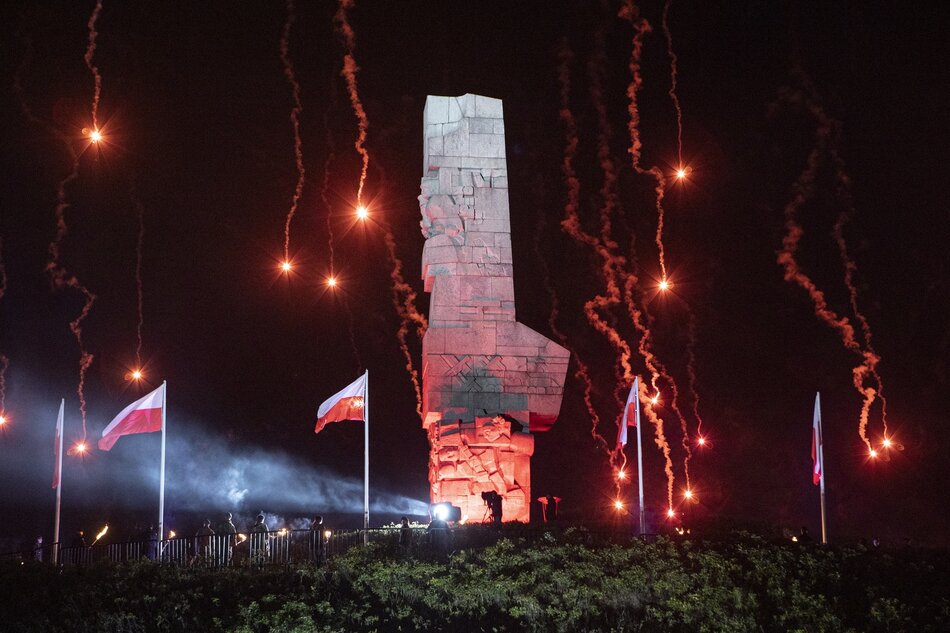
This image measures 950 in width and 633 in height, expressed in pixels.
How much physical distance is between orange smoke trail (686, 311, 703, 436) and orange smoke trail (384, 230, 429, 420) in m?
9.25

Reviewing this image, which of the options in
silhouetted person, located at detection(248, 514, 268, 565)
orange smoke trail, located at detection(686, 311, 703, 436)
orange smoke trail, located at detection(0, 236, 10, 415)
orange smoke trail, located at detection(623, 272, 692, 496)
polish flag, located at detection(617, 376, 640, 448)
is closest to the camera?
silhouetted person, located at detection(248, 514, 268, 565)

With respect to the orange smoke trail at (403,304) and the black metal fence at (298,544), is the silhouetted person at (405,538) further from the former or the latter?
the orange smoke trail at (403,304)

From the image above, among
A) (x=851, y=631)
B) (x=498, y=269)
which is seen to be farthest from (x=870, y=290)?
(x=851, y=631)

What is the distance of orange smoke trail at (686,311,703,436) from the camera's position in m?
34.8

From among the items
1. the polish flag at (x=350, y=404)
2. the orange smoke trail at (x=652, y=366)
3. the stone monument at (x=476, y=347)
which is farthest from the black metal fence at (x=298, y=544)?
the orange smoke trail at (x=652, y=366)

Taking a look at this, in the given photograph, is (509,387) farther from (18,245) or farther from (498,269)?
(18,245)

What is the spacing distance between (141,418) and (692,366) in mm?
20446

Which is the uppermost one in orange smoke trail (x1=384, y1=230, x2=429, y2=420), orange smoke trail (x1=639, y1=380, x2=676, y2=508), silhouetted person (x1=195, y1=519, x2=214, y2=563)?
orange smoke trail (x1=384, y1=230, x2=429, y2=420)

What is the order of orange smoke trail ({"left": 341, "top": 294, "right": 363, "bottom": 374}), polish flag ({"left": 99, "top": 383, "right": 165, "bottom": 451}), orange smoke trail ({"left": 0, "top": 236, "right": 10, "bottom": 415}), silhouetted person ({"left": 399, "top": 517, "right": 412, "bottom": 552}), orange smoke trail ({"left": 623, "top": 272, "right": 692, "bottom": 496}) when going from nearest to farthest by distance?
silhouetted person ({"left": 399, "top": 517, "right": 412, "bottom": 552}) → polish flag ({"left": 99, "top": 383, "right": 165, "bottom": 451}) → orange smoke trail ({"left": 0, "top": 236, "right": 10, "bottom": 415}) → orange smoke trail ({"left": 623, "top": 272, "right": 692, "bottom": 496}) → orange smoke trail ({"left": 341, "top": 294, "right": 363, "bottom": 374})

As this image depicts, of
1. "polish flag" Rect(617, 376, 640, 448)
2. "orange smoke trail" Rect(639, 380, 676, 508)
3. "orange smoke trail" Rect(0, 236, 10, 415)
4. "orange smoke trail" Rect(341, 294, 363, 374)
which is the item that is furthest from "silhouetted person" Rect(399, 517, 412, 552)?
"orange smoke trail" Rect(0, 236, 10, 415)

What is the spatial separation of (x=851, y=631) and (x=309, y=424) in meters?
24.3

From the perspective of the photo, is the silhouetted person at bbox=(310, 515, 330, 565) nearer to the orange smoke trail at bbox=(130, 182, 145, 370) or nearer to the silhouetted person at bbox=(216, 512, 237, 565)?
the silhouetted person at bbox=(216, 512, 237, 565)

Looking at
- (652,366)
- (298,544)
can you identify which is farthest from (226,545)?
(652,366)

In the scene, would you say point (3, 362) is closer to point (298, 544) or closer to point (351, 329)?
point (351, 329)
